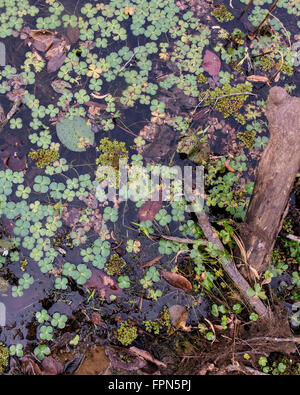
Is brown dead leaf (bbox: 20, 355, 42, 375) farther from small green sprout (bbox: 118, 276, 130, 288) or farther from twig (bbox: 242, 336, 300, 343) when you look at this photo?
twig (bbox: 242, 336, 300, 343)

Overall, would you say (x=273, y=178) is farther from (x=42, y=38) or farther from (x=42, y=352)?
(x=42, y=38)

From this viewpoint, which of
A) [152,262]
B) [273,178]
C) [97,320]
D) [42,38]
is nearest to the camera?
[273,178]

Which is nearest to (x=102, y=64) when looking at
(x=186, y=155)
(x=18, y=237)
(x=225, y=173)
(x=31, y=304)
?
(x=186, y=155)

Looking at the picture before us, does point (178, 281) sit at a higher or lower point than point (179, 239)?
lower

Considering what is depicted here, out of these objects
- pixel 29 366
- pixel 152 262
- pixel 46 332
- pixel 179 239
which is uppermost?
pixel 179 239

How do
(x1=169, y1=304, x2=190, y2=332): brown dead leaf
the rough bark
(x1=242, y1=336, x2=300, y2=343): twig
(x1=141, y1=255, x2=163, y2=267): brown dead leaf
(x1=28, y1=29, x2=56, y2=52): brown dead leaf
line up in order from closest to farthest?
the rough bark
(x1=242, y1=336, x2=300, y2=343): twig
(x1=169, y1=304, x2=190, y2=332): brown dead leaf
(x1=141, y1=255, x2=163, y2=267): brown dead leaf
(x1=28, y1=29, x2=56, y2=52): brown dead leaf

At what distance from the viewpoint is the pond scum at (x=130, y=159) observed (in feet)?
9.66

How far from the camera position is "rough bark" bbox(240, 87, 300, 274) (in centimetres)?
219

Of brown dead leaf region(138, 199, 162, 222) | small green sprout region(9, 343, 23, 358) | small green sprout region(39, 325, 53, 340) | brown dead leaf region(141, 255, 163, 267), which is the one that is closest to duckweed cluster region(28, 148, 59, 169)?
brown dead leaf region(138, 199, 162, 222)

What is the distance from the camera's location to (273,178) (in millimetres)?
2385

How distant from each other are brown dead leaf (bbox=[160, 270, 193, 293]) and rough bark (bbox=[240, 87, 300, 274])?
0.57 metres

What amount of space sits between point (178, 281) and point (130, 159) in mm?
1197

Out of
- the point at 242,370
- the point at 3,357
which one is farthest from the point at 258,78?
the point at 3,357
